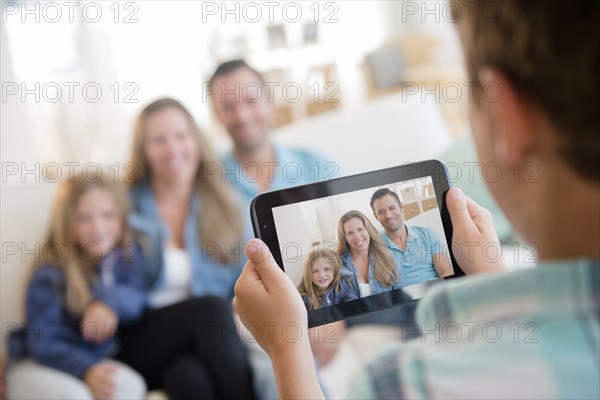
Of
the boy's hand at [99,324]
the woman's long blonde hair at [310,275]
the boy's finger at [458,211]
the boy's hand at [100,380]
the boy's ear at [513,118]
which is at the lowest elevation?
the boy's hand at [100,380]

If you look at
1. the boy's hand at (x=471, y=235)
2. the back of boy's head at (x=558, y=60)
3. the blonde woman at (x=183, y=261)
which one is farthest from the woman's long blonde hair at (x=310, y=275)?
the blonde woman at (x=183, y=261)

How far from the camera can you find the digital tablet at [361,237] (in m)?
0.75

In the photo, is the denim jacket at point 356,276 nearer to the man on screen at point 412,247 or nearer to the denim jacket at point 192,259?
the man on screen at point 412,247

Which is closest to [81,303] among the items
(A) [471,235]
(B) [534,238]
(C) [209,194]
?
(C) [209,194]

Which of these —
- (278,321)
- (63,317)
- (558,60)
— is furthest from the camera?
(63,317)

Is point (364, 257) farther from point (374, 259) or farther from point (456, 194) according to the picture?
point (456, 194)

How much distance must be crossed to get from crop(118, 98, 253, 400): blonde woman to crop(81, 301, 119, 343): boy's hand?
5 cm

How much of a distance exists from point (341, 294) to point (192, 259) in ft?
3.52

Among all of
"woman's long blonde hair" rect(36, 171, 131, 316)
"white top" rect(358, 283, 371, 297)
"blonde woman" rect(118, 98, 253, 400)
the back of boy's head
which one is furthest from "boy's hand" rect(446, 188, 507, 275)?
"woman's long blonde hair" rect(36, 171, 131, 316)

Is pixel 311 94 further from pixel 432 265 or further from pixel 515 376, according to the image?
pixel 515 376

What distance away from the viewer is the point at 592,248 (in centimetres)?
45

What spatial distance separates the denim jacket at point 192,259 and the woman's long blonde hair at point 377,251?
980 millimetres

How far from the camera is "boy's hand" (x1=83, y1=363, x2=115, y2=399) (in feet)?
4.95

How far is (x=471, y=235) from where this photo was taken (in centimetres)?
75
